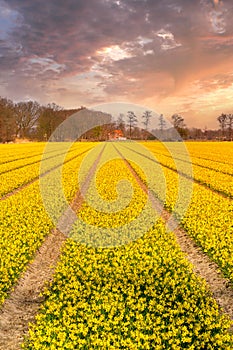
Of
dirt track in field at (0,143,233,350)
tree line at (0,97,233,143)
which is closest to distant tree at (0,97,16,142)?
tree line at (0,97,233,143)

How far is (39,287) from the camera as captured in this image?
811 cm

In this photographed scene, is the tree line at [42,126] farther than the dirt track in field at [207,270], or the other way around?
the tree line at [42,126]

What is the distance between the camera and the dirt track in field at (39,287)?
6434 mm

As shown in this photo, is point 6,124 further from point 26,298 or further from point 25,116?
point 26,298

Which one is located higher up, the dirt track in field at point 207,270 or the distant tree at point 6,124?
the distant tree at point 6,124

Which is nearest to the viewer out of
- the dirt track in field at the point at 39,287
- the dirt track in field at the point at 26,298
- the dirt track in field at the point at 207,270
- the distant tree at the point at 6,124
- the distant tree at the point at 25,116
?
the dirt track in field at the point at 26,298

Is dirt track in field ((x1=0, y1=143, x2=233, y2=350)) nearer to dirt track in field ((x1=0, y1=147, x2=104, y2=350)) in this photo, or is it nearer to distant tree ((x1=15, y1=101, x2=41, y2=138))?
dirt track in field ((x1=0, y1=147, x2=104, y2=350))

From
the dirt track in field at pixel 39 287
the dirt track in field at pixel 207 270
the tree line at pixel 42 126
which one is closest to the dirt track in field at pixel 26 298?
the dirt track in field at pixel 39 287

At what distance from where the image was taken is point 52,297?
7.04 m

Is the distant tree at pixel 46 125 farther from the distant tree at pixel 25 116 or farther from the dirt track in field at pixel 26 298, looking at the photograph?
the dirt track in field at pixel 26 298

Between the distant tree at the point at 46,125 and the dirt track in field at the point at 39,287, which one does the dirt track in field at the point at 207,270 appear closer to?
the dirt track in field at the point at 39,287

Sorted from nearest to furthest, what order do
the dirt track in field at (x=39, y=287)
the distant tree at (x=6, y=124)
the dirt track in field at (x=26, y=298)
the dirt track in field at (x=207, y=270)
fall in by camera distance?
the dirt track in field at (x=26, y=298), the dirt track in field at (x=39, y=287), the dirt track in field at (x=207, y=270), the distant tree at (x=6, y=124)

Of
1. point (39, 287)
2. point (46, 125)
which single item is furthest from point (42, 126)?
point (39, 287)

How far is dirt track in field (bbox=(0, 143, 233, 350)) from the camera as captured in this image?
6434 mm
